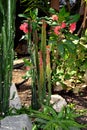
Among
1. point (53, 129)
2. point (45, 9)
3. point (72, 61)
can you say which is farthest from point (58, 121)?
point (45, 9)

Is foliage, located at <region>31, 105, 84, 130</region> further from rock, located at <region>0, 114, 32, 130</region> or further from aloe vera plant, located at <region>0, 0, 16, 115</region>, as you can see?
aloe vera plant, located at <region>0, 0, 16, 115</region>

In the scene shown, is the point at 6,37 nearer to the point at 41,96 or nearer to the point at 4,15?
the point at 4,15

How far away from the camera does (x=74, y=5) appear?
6.65 m

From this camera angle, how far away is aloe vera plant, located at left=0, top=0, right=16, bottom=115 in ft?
9.04

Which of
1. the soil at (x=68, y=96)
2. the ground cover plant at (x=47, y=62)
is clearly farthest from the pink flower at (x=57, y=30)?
the soil at (x=68, y=96)

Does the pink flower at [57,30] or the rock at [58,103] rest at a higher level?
the pink flower at [57,30]

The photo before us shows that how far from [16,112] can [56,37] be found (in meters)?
0.86

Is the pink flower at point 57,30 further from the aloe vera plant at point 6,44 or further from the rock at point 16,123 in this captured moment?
the rock at point 16,123

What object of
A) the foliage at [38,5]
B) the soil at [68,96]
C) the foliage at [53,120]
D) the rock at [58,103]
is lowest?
the soil at [68,96]

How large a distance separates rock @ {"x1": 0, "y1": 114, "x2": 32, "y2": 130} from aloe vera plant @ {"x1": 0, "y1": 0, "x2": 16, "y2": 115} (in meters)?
0.27

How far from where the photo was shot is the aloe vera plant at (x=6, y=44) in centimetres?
275

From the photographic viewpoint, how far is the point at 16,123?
2.58 meters

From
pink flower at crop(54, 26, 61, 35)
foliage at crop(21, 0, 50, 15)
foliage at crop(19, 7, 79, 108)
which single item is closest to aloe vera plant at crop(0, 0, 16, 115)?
foliage at crop(19, 7, 79, 108)

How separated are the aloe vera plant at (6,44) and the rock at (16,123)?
0.27 meters
